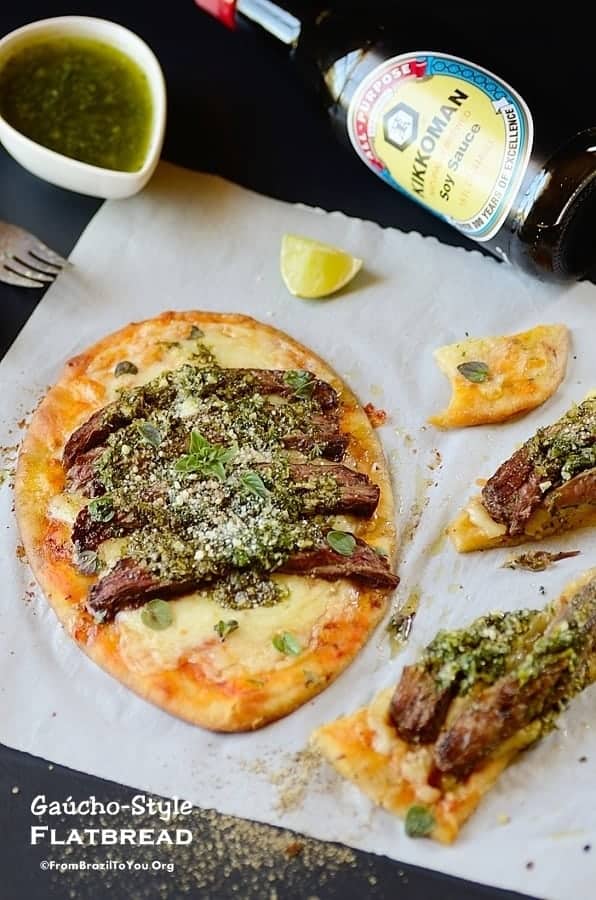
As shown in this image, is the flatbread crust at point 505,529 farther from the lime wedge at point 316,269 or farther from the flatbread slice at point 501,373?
the lime wedge at point 316,269

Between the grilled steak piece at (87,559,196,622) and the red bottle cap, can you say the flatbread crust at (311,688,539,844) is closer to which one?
the grilled steak piece at (87,559,196,622)

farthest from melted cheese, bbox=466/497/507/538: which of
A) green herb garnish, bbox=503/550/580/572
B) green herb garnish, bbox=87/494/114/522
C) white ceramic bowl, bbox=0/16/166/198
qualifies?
white ceramic bowl, bbox=0/16/166/198

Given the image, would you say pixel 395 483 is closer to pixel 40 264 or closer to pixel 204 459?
pixel 204 459

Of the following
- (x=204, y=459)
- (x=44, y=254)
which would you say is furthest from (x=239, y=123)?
(x=204, y=459)

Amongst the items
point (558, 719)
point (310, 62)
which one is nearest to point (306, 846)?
point (558, 719)

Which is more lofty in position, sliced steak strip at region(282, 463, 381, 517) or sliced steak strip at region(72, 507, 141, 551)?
sliced steak strip at region(282, 463, 381, 517)

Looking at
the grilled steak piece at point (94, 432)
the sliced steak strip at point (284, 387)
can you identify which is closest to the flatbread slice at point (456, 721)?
the sliced steak strip at point (284, 387)
